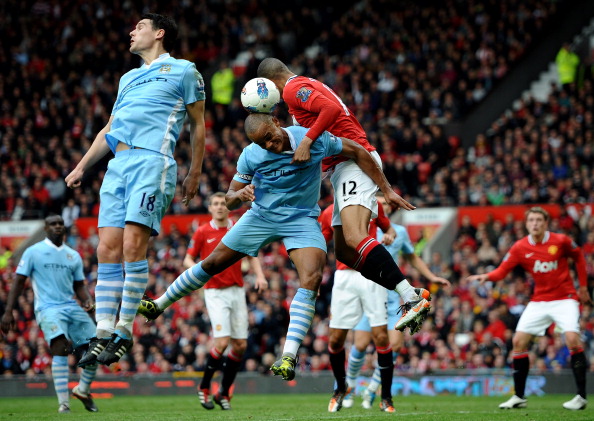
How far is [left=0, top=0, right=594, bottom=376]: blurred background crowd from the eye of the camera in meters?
19.7

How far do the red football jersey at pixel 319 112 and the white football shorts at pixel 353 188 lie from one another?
178 mm

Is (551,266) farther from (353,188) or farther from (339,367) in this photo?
(353,188)

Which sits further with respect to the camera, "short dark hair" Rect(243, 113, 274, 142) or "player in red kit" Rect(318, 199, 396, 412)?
"player in red kit" Rect(318, 199, 396, 412)

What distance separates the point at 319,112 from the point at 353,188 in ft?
2.63

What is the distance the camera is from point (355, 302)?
1270 centimetres

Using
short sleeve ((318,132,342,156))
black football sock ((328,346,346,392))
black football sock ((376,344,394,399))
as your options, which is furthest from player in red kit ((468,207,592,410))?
short sleeve ((318,132,342,156))

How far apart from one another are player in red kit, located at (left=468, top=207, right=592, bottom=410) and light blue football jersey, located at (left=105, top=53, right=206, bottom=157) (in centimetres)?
548

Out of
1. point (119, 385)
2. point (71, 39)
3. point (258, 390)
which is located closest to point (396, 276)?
point (258, 390)

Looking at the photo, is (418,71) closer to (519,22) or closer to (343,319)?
(519,22)

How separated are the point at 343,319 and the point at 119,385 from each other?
831 cm

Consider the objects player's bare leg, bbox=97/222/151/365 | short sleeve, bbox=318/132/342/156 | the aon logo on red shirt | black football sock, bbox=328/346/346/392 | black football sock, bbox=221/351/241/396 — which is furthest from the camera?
black football sock, bbox=221/351/241/396

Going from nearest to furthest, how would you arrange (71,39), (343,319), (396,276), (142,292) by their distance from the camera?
1. (142,292)
2. (396,276)
3. (343,319)
4. (71,39)

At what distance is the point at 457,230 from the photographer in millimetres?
22203

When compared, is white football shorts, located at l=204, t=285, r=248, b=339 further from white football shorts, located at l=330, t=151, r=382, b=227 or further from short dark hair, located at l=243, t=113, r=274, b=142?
short dark hair, located at l=243, t=113, r=274, b=142
